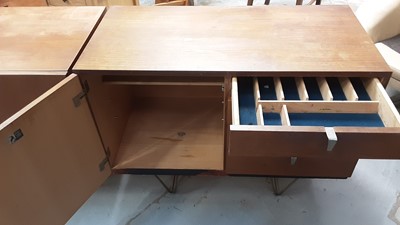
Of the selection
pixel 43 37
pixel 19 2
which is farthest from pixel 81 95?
pixel 19 2

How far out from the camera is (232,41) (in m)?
0.99

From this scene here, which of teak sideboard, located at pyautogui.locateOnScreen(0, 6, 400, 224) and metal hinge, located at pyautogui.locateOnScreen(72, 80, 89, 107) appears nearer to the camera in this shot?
teak sideboard, located at pyautogui.locateOnScreen(0, 6, 400, 224)

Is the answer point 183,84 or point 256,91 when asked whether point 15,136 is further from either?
point 256,91

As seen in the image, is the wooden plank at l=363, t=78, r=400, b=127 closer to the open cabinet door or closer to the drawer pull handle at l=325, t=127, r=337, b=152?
the drawer pull handle at l=325, t=127, r=337, b=152

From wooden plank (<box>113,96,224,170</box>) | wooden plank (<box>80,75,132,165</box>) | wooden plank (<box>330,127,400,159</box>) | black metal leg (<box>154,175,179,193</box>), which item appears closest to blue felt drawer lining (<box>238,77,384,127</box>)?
wooden plank (<box>330,127,400,159</box>)

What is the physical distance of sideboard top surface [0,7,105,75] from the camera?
91cm

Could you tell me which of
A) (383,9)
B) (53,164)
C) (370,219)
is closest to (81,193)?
(53,164)

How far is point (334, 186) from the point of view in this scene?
134cm

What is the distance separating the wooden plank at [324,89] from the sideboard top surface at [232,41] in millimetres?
60

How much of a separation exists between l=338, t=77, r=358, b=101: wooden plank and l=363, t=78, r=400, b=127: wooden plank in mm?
58

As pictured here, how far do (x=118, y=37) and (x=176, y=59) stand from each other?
9.9 inches

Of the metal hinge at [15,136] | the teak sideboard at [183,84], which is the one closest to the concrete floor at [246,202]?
the teak sideboard at [183,84]

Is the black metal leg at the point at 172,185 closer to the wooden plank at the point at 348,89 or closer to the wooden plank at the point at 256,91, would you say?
the wooden plank at the point at 256,91

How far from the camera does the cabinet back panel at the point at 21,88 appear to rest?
0.89 metres
